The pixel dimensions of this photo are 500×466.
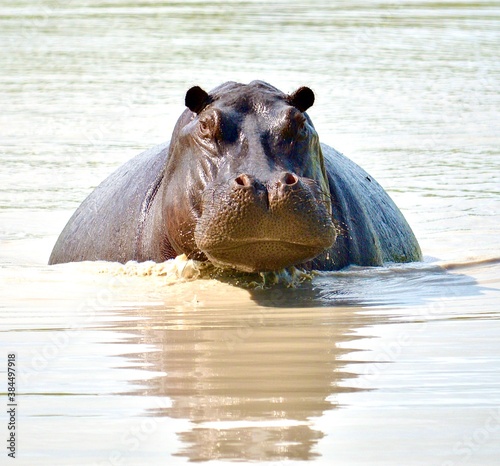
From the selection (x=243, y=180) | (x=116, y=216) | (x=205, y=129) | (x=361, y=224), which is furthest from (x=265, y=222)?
(x=116, y=216)

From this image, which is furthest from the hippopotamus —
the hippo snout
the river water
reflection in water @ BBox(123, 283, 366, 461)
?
reflection in water @ BBox(123, 283, 366, 461)

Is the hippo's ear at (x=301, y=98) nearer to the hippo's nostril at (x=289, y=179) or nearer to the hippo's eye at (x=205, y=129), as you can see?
the hippo's eye at (x=205, y=129)

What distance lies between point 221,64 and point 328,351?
15793 mm

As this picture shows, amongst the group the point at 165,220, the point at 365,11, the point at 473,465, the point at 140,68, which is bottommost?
the point at 473,465

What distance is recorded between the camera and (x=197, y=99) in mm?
7570

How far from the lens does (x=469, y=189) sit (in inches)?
500

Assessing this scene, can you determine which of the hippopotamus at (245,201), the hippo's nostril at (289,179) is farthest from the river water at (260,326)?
the hippo's nostril at (289,179)

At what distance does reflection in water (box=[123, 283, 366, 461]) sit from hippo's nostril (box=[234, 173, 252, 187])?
0.67 meters

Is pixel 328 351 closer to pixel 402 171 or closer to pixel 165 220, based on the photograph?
pixel 165 220

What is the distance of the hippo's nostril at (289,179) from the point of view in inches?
262

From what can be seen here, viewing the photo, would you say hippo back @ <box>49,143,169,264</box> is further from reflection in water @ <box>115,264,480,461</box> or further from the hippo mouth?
the hippo mouth

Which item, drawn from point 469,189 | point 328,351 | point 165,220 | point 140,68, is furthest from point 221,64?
point 328,351

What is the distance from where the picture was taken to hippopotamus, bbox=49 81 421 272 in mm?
6684

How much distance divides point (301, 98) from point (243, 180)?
989 millimetres
